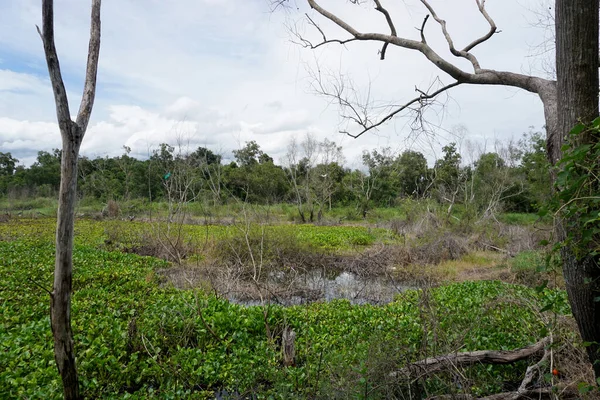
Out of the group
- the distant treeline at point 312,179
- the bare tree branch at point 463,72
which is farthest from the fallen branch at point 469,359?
the distant treeline at point 312,179

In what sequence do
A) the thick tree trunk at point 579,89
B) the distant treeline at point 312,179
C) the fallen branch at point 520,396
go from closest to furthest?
the thick tree trunk at point 579,89 < the fallen branch at point 520,396 < the distant treeline at point 312,179

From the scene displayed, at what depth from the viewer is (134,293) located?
7.73 m

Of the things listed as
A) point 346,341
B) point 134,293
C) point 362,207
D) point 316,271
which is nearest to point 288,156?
point 362,207

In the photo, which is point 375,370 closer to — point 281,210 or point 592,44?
point 592,44

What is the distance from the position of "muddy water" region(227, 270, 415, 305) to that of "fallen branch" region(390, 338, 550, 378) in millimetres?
4451

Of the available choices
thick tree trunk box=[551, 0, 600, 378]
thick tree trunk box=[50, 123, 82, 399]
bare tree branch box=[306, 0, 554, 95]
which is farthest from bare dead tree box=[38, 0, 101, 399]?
thick tree trunk box=[551, 0, 600, 378]

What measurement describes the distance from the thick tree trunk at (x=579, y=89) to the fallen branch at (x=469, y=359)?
118 centimetres

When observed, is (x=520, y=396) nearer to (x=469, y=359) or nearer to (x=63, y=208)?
(x=469, y=359)

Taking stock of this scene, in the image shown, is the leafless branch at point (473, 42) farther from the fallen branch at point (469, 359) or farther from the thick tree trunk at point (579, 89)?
the fallen branch at point (469, 359)

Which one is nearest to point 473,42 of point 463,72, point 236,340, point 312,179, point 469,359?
point 463,72

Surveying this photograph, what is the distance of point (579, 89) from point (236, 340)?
504cm

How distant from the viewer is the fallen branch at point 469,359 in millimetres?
3406

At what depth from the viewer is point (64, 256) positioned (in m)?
2.94

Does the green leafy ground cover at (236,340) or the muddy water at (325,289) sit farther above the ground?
the green leafy ground cover at (236,340)
